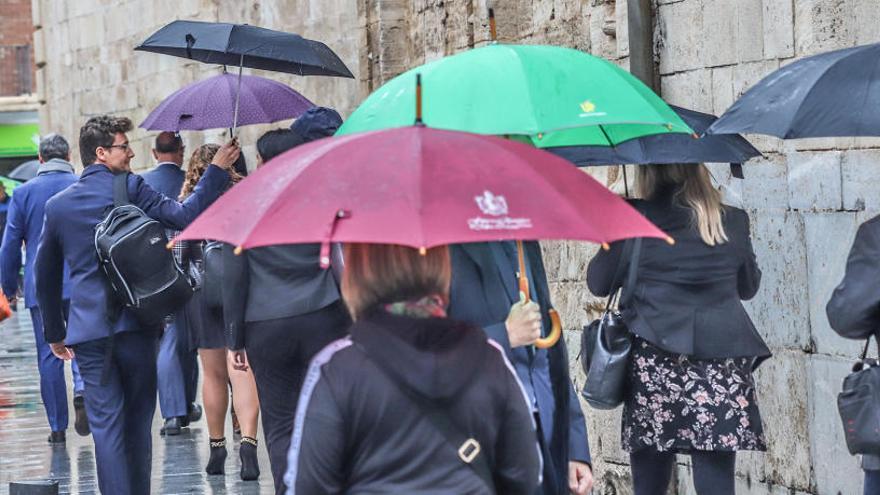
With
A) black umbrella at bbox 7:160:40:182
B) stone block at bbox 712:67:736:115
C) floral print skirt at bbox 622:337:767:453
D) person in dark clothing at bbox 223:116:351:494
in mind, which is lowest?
floral print skirt at bbox 622:337:767:453

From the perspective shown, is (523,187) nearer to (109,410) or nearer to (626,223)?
(626,223)

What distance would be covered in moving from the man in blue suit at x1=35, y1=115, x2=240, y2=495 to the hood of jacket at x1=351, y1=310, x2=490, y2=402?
3942mm

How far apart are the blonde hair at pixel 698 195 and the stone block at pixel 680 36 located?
1.81 m

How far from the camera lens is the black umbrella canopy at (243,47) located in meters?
8.62

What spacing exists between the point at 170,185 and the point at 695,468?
195 inches

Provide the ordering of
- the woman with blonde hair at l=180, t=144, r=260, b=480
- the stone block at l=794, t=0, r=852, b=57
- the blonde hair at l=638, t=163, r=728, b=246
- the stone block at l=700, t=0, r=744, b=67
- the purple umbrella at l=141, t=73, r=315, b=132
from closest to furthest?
the blonde hair at l=638, t=163, r=728, b=246 → the stone block at l=794, t=0, r=852, b=57 → the stone block at l=700, t=0, r=744, b=67 → the purple umbrella at l=141, t=73, r=315, b=132 → the woman with blonde hair at l=180, t=144, r=260, b=480

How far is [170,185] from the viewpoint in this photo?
34.3ft

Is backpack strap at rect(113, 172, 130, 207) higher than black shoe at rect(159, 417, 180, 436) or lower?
higher

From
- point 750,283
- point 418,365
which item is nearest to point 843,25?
point 750,283

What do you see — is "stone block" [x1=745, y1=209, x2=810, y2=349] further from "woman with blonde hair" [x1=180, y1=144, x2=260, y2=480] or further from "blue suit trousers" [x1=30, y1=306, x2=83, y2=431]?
"blue suit trousers" [x1=30, y1=306, x2=83, y2=431]

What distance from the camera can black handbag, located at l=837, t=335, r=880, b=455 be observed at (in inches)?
207

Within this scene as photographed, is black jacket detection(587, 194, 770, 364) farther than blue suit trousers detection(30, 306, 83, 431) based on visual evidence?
No

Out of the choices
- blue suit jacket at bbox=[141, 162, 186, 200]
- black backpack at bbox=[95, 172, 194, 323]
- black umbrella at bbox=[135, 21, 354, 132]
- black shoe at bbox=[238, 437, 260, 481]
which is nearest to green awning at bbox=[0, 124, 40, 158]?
blue suit jacket at bbox=[141, 162, 186, 200]

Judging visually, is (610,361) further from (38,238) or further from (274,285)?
(38,238)
